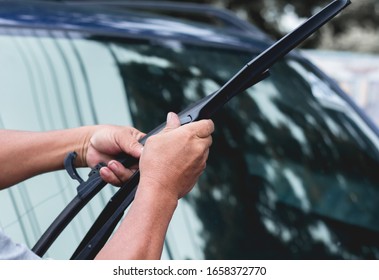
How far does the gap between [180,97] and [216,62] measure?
0.84ft

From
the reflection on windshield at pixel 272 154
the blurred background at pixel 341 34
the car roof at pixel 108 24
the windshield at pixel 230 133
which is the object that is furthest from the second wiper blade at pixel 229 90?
the blurred background at pixel 341 34

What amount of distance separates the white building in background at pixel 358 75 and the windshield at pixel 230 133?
18.9 ft

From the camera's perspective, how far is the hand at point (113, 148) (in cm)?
141

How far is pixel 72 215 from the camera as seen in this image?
1541mm

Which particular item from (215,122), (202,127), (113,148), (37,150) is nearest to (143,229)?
(202,127)

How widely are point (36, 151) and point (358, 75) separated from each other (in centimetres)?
738

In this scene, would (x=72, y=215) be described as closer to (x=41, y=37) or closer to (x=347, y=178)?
(x=41, y=37)

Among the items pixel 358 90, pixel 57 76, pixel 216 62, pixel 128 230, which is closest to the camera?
pixel 128 230

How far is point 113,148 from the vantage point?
4.93 ft

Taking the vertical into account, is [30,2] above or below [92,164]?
above

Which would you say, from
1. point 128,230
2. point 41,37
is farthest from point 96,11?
point 128,230

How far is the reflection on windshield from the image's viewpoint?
2088 millimetres

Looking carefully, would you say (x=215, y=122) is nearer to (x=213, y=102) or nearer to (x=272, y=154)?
(x=272, y=154)

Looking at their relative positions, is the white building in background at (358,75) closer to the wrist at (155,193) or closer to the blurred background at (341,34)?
the blurred background at (341,34)
